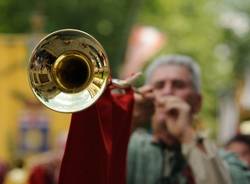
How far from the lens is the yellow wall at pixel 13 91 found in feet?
55.7

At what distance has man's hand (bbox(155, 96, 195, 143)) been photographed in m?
6.65

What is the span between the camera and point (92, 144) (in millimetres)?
5648

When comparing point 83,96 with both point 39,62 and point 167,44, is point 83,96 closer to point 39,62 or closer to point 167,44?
point 39,62

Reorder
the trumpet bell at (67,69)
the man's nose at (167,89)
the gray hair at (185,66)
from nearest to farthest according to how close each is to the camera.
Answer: the trumpet bell at (67,69) → the man's nose at (167,89) → the gray hair at (185,66)

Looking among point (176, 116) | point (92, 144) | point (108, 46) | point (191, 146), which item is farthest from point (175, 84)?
point (108, 46)

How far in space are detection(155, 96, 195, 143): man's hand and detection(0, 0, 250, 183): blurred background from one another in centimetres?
84

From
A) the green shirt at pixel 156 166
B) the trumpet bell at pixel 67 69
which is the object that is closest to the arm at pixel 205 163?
the green shirt at pixel 156 166

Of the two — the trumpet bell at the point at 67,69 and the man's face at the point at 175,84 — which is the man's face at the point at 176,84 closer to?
the man's face at the point at 175,84

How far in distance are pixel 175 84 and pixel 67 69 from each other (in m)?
1.46

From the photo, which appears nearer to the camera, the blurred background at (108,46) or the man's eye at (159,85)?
the man's eye at (159,85)

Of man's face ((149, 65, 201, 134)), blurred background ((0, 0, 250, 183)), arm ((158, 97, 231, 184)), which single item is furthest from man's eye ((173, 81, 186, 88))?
blurred background ((0, 0, 250, 183))

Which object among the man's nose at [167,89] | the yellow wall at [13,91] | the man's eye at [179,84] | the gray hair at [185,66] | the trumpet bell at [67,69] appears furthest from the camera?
the yellow wall at [13,91]

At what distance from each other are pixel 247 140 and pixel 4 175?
260 cm

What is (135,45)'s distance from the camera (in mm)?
24234
